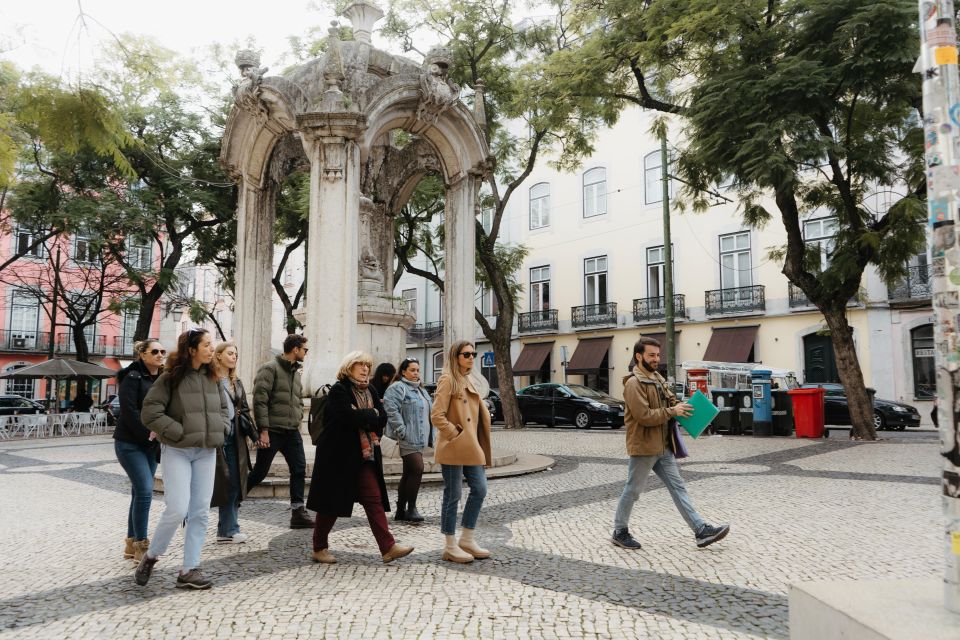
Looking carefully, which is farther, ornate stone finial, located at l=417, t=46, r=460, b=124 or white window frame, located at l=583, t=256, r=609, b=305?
white window frame, located at l=583, t=256, r=609, b=305

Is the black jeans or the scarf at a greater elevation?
the scarf

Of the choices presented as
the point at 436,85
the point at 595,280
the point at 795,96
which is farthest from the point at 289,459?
the point at 595,280

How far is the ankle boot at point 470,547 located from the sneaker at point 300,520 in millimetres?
1711

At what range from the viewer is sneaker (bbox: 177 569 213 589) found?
14.5 ft

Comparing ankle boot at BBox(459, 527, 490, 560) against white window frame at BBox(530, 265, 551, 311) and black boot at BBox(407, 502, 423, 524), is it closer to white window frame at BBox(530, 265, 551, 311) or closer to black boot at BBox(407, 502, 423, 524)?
black boot at BBox(407, 502, 423, 524)

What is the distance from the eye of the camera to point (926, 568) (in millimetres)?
4715

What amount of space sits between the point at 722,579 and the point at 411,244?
1739 centimetres

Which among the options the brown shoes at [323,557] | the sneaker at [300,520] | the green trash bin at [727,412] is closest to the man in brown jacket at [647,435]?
the brown shoes at [323,557]

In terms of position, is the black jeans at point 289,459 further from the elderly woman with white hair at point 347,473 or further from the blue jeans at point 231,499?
the elderly woman with white hair at point 347,473

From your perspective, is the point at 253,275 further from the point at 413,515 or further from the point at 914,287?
the point at 914,287

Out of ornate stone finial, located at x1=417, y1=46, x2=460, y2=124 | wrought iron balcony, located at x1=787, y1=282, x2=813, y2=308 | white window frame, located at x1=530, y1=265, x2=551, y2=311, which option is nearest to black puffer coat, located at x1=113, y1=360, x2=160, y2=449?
ornate stone finial, located at x1=417, y1=46, x2=460, y2=124

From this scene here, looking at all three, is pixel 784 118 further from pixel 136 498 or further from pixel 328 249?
pixel 136 498

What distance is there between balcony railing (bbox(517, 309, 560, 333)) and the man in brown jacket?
30.2m

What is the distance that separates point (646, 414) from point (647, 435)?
20 centimetres
